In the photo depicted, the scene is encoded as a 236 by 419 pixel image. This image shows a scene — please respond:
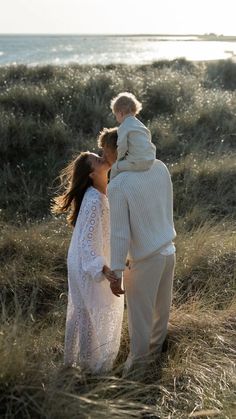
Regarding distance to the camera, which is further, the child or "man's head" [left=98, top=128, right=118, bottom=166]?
"man's head" [left=98, top=128, right=118, bottom=166]

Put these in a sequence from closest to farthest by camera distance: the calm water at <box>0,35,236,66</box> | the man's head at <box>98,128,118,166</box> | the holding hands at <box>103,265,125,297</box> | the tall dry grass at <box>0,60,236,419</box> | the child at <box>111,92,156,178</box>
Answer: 1. the tall dry grass at <box>0,60,236,419</box>
2. the child at <box>111,92,156,178</box>
3. the holding hands at <box>103,265,125,297</box>
4. the man's head at <box>98,128,118,166</box>
5. the calm water at <box>0,35,236,66</box>

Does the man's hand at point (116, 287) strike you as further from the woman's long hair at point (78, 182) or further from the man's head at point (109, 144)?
the man's head at point (109, 144)

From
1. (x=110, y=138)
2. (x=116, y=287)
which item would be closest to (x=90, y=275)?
(x=116, y=287)

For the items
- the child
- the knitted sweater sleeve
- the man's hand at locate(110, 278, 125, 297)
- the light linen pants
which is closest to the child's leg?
the child

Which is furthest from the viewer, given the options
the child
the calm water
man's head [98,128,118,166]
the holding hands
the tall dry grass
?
the calm water

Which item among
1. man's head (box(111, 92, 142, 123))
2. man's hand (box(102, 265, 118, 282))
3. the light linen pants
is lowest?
the light linen pants

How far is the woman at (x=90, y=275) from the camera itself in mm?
4086

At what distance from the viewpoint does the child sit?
3812 millimetres

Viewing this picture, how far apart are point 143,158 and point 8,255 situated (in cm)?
375

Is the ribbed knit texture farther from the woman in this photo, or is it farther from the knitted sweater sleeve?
the woman

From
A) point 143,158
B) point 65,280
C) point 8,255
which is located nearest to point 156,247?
point 143,158

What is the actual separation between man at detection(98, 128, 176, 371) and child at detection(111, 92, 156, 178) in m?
0.06

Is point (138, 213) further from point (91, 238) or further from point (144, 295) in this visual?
point (144, 295)

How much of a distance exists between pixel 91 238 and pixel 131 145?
0.70 meters
